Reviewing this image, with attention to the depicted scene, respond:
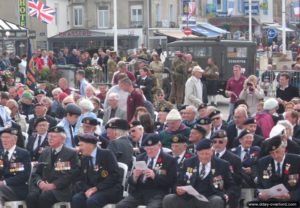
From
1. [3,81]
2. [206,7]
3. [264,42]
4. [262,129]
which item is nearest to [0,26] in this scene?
[3,81]

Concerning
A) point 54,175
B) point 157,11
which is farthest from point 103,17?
point 54,175

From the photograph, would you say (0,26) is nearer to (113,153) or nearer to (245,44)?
(245,44)

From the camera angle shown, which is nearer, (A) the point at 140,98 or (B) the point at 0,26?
(A) the point at 140,98

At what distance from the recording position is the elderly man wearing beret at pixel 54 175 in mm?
11828

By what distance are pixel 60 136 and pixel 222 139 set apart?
7.48ft

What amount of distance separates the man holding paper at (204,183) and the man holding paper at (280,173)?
483 millimetres

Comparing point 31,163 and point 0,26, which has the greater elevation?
point 0,26

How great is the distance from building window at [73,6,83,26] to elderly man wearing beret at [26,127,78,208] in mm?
52828

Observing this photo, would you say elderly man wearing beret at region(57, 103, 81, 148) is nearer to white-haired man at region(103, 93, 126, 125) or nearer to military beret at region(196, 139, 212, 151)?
white-haired man at region(103, 93, 126, 125)

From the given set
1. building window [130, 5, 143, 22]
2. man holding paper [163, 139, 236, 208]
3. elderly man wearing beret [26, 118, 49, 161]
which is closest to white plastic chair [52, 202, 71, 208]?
man holding paper [163, 139, 236, 208]

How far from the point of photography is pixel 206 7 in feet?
256

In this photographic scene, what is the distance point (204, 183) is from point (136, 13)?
52942mm

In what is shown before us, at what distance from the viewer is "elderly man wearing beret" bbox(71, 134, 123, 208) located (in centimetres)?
1147

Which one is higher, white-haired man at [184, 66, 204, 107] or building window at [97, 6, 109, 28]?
building window at [97, 6, 109, 28]
